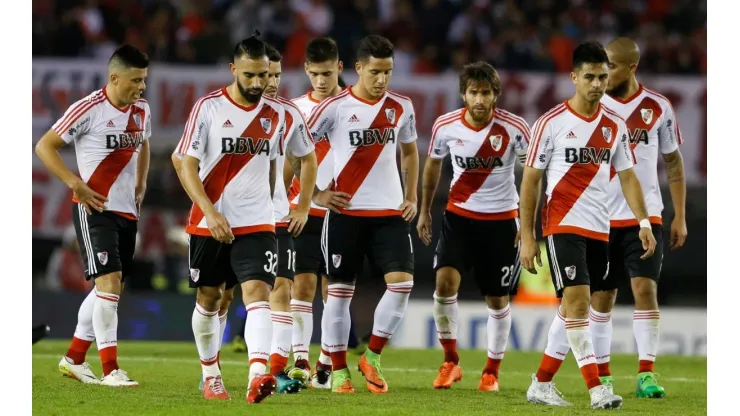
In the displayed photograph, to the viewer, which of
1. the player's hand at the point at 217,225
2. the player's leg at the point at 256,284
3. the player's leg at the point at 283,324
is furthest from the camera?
the player's leg at the point at 283,324

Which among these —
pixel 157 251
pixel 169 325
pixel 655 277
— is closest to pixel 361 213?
pixel 655 277

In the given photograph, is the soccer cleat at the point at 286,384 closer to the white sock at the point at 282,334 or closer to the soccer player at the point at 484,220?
the white sock at the point at 282,334

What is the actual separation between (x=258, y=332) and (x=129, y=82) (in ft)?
8.43

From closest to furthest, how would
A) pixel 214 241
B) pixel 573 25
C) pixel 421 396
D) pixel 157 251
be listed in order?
pixel 214 241 → pixel 421 396 → pixel 157 251 → pixel 573 25

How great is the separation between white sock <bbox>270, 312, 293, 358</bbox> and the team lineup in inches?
0.5

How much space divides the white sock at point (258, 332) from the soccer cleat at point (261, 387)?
16cm

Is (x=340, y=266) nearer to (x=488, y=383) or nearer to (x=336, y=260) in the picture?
(x=336, y=260)

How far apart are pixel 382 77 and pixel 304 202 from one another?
1290 millimetres

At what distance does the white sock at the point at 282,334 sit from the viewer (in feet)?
30.1

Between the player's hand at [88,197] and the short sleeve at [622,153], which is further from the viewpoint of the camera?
the player's hand at [88,197]

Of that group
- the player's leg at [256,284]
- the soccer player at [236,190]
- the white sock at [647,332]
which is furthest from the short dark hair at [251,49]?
the white sock at [647,332]

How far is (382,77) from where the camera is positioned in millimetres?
9602

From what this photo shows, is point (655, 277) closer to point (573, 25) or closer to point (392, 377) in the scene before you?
point (392, 377)

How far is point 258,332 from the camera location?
8250 millimetres
